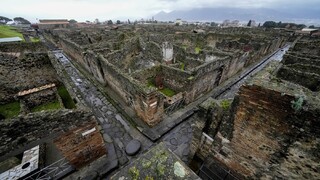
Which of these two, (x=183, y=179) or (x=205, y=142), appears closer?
(x=183, y=179)

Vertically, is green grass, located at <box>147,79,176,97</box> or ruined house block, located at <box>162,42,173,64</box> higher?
ruined house block, located at <box>162,42,173,64</box>

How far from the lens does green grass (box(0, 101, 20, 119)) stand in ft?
27.5

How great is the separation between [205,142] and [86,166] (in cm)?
559

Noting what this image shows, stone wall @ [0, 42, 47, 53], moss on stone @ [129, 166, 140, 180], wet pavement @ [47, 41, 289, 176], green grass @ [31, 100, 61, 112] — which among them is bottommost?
wet pavement @ [47, 41, 289, 176]

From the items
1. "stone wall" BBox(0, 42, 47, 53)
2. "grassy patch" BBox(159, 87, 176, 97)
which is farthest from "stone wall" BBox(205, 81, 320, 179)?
"stone wall" BBox(0, 42, 47, 53)

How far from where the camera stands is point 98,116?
9.45 metres

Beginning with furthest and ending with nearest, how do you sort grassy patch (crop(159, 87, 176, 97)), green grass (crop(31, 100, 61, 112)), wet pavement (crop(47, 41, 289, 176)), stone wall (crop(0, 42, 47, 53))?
stone wall (crop(0, 42, 47, 53)), grassy patch (crop(159, 87, 176, 97)), green grass (crop(31, 100, 61, 112)), wet pavement (crop(47, 41, 289, 176))

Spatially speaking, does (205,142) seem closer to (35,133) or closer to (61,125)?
(61,125)

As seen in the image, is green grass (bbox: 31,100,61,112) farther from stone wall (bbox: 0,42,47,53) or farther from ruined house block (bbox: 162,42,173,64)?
stone wall (bbox: 0,42,47,53)

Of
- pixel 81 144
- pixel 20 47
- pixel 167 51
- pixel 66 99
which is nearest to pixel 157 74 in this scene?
pixel 167 51

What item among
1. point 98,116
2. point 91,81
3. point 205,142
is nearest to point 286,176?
point 205,142

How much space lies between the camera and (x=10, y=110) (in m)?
8.90

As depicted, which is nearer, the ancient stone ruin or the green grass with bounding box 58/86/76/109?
the ancient stone ruin

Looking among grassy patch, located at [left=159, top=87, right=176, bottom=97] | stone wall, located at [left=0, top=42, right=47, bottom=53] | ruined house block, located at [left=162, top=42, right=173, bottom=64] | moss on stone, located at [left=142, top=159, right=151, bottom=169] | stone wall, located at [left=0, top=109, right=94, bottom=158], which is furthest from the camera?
ruined house block, located at [left=162, top=42, right=173, bottom=64]
